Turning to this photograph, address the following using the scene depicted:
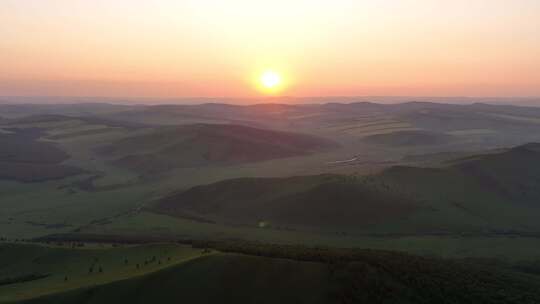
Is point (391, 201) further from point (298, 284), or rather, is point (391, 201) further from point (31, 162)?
point (31, 162)

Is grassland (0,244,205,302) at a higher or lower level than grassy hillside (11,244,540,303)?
lower

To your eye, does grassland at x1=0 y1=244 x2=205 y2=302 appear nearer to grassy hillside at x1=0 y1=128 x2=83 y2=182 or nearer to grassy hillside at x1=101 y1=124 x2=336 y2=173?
grassy hillside at x1=0 y1=128 x2=83 y2=182

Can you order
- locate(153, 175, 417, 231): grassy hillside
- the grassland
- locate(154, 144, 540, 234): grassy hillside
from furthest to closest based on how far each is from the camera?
locate(153, 175, 417, 231): grassy hillside → locate(154, 144, 540, 234): grassy hillside → the grassland

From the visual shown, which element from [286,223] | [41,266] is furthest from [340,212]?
[41,266]

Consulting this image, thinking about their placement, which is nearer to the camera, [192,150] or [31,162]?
[31,162]

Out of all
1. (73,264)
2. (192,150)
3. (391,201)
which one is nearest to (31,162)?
(192,150)

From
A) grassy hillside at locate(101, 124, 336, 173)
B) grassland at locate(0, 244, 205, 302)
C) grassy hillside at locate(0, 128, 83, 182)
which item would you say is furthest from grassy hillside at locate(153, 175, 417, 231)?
grassy hillside at locate(101, 124, 336, 173)

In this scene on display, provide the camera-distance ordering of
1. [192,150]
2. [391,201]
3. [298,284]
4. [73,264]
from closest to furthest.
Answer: [298,284], [73,264], [391,201], [192,150]

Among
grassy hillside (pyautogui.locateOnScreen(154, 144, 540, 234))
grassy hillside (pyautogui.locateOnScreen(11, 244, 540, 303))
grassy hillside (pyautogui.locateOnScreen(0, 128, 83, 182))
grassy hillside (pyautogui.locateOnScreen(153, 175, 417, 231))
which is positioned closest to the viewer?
grassy hillside (pyautogui.locateOnScreen(11, 244, 540, 303))
